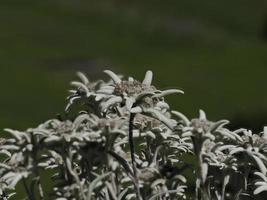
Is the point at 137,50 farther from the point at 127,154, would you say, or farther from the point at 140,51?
the point at 127,154

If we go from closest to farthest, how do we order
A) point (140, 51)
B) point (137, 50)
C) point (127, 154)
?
point (127, 154) → point (140, 51) → point (137, 50)

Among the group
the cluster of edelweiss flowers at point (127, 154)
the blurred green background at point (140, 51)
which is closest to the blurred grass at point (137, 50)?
the blurred green background at point (140, 51)

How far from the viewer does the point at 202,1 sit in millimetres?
47906

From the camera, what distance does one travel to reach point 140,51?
3719 cm

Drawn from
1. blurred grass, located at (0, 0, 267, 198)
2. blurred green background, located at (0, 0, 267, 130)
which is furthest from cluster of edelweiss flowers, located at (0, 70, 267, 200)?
blurred grass, located at (0, 0, 267, 198)

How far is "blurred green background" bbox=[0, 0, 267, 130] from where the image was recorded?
25578mm

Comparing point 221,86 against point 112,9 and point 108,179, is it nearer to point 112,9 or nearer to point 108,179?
point 112,9

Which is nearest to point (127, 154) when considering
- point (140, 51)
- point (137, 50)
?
point (140, 51)

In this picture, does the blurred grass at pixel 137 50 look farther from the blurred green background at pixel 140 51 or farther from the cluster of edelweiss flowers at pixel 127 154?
the cluster of edelweiss flowers at pixel 127 154

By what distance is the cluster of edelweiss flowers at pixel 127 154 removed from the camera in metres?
3.81

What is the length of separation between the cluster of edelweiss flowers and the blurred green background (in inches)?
515

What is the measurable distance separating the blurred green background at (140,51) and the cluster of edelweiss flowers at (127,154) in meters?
13.1

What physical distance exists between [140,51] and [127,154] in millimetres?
32804

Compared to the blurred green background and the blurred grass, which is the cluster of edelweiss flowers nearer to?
the blurred green background
